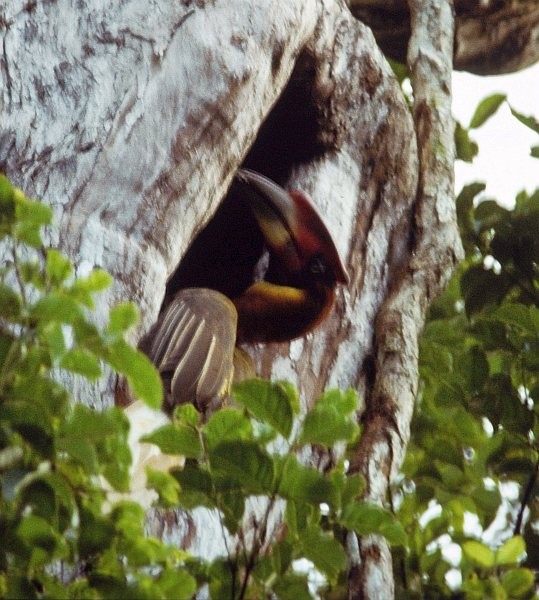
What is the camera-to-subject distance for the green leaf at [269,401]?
1002 millimetres

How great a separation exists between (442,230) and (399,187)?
0.15m

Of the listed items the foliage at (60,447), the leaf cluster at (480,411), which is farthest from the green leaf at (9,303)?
the leaf cluster at (480,411)

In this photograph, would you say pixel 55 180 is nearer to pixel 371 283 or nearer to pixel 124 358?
pixel 124 358

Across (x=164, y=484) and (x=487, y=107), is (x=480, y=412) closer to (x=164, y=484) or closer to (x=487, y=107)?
(x=487, y=107)

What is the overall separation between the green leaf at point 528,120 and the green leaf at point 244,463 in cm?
167

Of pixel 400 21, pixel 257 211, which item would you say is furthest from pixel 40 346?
pixel 400 21

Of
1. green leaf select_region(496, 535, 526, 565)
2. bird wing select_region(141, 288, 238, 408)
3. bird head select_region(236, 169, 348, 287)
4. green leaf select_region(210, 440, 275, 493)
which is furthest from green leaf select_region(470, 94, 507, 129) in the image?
green leaf select_region(210, 440, 275, 493)

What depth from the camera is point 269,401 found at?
39.8 inches

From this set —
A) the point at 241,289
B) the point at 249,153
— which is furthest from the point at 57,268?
the point at 249,153

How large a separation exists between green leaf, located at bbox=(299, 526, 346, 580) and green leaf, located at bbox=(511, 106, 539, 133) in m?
1.64

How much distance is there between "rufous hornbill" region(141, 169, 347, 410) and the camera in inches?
63.4

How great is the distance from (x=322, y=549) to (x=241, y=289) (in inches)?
47.7

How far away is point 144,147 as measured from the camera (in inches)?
62.4

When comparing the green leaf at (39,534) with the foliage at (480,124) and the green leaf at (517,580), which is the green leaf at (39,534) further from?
the foliage at (480,124)
